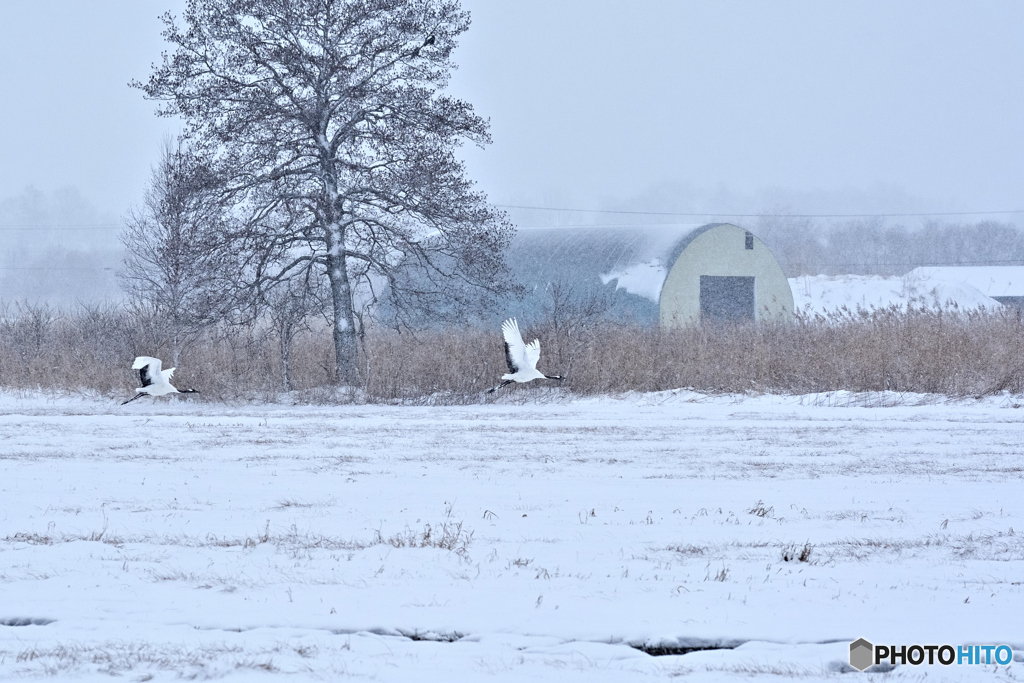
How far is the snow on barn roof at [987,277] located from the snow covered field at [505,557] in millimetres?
51341

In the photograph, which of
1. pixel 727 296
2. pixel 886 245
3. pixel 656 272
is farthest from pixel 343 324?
pixel 886 245

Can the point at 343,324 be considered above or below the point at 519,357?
above

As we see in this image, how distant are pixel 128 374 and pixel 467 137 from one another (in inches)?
348

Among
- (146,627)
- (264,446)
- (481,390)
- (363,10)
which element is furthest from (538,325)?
(146,627)

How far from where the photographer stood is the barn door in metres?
34.6

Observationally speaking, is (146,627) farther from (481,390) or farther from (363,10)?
(363,10)

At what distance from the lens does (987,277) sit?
6291 cm

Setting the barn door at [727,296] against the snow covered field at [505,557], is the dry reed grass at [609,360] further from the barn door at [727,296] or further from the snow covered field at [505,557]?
the barn door at [727,296]

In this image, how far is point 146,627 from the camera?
477 cm

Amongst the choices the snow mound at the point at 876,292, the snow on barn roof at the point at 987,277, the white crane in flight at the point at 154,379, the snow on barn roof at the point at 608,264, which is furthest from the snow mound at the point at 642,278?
the snow on barn roof at the point at 987,277

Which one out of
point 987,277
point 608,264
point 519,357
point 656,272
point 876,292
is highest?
point 987,277

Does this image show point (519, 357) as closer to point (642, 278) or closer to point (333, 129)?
point (333, 129)

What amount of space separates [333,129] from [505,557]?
16.7 meters

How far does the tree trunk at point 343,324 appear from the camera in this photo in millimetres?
21328
